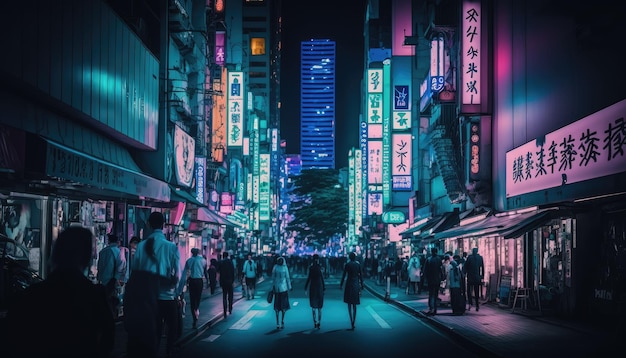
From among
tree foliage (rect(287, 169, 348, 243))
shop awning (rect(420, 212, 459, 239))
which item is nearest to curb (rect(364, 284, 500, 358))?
shop awning (rect(420, 212, 459, 239))

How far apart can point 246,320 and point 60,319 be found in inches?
651

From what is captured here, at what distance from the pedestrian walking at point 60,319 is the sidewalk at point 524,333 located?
8328 mm

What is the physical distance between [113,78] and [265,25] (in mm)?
120852

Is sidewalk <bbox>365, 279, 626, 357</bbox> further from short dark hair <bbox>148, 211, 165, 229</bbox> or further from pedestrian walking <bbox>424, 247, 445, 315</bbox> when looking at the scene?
short dark hair <bbox>148, 211, 165, 229</bbox>

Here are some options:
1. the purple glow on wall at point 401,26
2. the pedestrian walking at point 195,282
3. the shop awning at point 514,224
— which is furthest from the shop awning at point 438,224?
the pedestrian walking at point 195,282

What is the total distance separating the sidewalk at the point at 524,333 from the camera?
12688 millimetres

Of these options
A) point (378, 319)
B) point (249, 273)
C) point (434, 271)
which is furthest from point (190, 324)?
point (249, 273)

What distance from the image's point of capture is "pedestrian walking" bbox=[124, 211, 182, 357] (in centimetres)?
845

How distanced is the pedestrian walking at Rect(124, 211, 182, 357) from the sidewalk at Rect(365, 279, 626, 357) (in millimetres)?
5687

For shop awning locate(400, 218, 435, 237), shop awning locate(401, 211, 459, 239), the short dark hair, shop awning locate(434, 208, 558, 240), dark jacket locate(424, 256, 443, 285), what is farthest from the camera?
shop awning locate(400, 218, 435, 237)

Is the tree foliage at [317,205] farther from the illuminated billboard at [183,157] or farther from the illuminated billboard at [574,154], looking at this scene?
the illuminated billboard at [574,154]

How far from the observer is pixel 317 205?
281 feet

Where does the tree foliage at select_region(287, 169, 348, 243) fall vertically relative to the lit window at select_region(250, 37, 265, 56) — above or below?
below

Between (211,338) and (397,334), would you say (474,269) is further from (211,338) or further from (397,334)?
(211,338)
